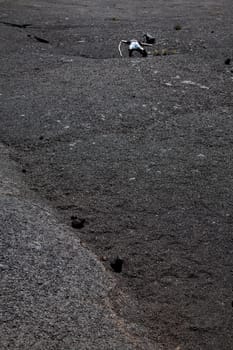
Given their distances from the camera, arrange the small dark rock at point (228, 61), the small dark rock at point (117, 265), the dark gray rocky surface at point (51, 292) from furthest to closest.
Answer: the small dark rock at point (228, 61)
the small dark rock at point (117, 265)
the dark gray rocky surface at point (51, 292)

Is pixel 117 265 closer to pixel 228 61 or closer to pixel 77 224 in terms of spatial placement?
pixel 77 224

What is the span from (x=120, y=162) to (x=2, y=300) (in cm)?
268

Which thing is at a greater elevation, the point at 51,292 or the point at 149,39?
the point at 51,292

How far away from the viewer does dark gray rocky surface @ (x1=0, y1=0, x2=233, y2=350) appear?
13.8ft

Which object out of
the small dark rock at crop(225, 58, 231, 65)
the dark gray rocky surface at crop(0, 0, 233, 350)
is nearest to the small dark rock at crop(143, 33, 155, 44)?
the dark gray rocky surface at crop(0, 0, 233, 350)

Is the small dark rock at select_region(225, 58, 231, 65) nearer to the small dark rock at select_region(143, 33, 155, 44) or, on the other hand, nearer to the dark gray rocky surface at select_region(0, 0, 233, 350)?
the dark gray rocky surface at select_region(0, 0, 233, 350)

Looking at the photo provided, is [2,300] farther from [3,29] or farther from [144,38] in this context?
[3,29]

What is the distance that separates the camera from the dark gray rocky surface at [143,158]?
13.8 feet

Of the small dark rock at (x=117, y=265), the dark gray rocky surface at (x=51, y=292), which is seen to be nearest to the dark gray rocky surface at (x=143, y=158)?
the small dark rock at (x=117, y=265)

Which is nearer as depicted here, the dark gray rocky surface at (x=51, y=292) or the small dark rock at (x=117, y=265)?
the dark gray rocky surface at (x=51, y=292)

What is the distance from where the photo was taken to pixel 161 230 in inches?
194

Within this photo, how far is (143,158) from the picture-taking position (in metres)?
6.19

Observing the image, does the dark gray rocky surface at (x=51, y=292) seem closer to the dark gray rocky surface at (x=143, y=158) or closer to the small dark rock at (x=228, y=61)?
the dark gray rocky surface at (x=143, y=158)

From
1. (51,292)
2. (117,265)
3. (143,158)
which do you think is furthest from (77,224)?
(143,158)
